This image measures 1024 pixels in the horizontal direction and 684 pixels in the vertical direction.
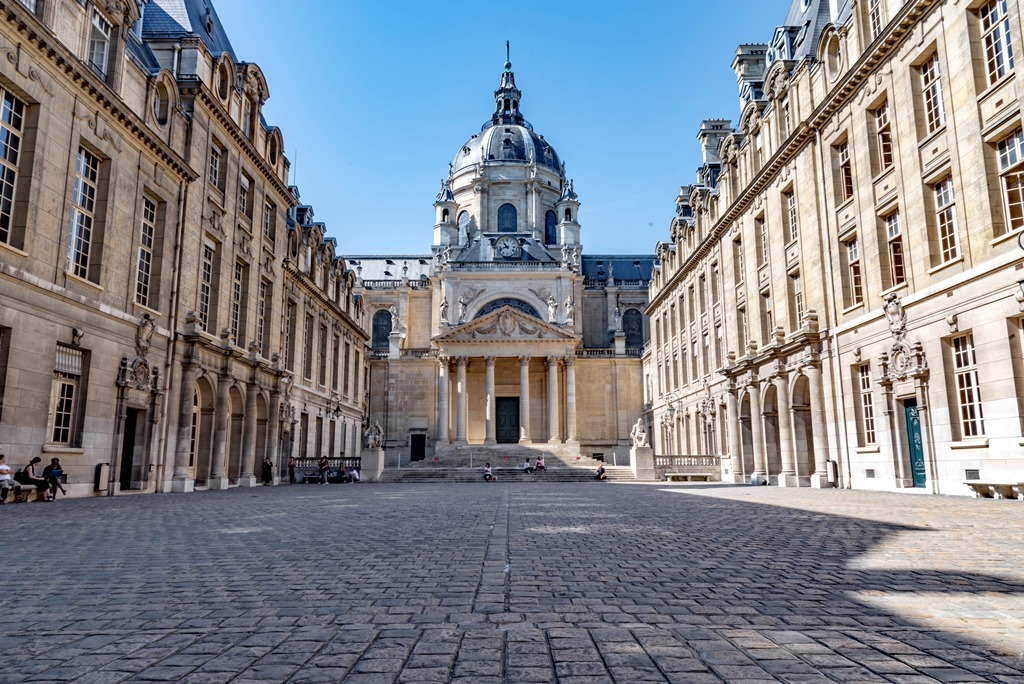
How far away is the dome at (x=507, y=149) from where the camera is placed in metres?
72.0

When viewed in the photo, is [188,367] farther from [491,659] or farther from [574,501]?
[491,659]

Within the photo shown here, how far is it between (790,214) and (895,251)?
24.8 ft

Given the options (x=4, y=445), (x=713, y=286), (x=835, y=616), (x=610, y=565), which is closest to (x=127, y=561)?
(x=610, y=565)

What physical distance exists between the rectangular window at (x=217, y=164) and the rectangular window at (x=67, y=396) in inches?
436

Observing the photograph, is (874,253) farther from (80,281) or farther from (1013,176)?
(80,281)


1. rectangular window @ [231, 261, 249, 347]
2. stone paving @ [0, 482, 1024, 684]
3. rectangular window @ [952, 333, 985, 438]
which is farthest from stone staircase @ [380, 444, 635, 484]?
stone paving @ [0, 482, 1024, 684]

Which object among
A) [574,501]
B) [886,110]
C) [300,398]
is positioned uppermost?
[886,110]

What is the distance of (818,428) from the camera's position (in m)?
24.4

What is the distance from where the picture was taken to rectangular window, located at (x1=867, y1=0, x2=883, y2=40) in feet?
70.6

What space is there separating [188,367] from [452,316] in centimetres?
3404

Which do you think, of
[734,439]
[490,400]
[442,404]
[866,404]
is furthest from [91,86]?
[442,404]

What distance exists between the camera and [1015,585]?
19.3 ft

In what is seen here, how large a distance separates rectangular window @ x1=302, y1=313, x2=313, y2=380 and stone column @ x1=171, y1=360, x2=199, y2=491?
45.4 ft

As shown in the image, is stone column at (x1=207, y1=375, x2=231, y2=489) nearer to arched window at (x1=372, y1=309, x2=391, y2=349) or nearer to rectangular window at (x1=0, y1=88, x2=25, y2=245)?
rectangular window at (x1=0, y1=88, x2=25, y2=245)
